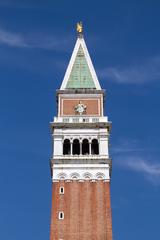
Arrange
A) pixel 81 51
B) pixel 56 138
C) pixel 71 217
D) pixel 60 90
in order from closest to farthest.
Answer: pixel 71 217, pixel 56 138, pixel 60 90, pixel 81 51

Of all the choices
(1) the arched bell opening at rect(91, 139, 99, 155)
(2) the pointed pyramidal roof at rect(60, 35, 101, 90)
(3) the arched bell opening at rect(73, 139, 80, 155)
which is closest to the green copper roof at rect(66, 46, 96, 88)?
(2) the pointed pyramidal roof at rect(60, 35, 101, 90)

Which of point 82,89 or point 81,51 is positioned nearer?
point 82,89

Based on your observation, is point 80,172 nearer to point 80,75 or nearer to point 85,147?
point 85,147

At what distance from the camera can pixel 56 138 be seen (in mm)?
75812

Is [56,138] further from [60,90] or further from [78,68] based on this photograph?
[78,68]

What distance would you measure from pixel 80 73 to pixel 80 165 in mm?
16654

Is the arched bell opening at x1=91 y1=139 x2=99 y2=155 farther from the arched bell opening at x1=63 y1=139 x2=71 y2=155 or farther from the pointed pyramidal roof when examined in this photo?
the pointed pyramidal roof

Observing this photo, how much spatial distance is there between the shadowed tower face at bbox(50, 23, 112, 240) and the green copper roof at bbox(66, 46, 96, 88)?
0.46ft

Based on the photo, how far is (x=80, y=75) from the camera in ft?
276

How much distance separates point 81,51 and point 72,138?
693 inches

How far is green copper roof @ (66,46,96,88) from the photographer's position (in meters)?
82.9

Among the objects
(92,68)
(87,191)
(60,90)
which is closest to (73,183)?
(87,191)

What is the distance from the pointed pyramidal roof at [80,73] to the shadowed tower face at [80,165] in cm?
14

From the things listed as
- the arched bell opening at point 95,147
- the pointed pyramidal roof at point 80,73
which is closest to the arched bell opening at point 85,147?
the arched bell opening at point 95,147
